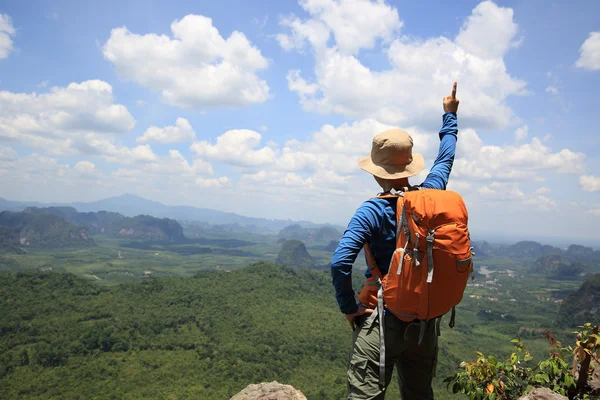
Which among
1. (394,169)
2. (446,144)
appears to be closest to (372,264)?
(394,169)

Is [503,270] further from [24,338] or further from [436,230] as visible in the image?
[436,230]

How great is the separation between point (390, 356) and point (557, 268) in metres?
211

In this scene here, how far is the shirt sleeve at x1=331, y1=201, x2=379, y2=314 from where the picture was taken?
94.2 inches

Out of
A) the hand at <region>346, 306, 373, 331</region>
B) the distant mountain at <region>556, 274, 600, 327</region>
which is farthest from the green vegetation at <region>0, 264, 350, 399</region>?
the distant mountain at <region>556, 274, 600, 327</region>

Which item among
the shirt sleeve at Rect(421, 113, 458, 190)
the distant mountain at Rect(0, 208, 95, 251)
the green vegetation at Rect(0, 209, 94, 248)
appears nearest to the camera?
the shirt sleeve at Rect(421, 113, 458, 190)

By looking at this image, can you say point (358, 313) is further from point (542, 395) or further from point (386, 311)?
point (542, 395)

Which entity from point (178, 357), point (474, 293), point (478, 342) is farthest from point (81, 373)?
point (474, 293)

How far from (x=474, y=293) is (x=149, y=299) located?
101m

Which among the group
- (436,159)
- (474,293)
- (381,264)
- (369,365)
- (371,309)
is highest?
(436,159)

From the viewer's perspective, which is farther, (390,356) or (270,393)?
(270,393)

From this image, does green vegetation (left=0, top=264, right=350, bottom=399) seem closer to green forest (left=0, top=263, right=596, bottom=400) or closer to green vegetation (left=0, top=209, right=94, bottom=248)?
green forest (left=0, top=263, right=596, bottom=400)

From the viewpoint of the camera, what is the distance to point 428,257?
7.38 feet

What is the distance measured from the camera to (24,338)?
4378 cm

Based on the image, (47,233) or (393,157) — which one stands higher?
(393,157)
